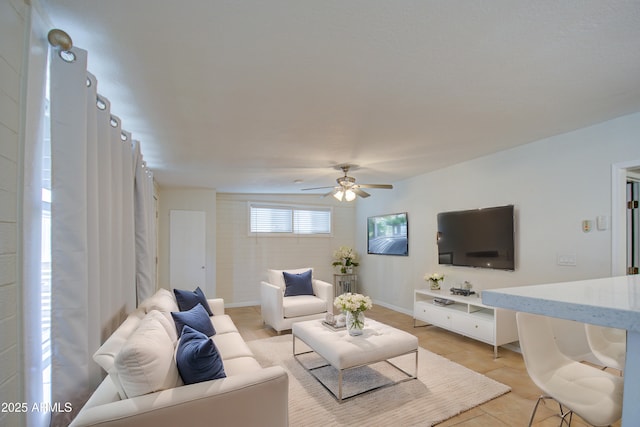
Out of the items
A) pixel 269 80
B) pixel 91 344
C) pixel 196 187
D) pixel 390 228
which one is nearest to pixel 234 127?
pixel 269 80

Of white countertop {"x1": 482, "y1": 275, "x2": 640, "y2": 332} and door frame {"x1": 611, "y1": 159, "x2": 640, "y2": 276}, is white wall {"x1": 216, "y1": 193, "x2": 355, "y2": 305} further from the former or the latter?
white countertop {"x1": 482, "y1": 275, "x2": 640, "y2": 332}

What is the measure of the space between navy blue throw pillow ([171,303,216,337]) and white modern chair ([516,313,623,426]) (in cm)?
249

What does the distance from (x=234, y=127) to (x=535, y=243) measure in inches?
140

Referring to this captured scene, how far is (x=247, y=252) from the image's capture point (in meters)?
6.54

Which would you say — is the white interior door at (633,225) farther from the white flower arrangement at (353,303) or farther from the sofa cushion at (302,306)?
the sofa cushion at (302,306)

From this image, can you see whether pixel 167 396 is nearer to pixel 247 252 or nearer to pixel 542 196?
pixel 542 196

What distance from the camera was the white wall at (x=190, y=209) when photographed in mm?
5820

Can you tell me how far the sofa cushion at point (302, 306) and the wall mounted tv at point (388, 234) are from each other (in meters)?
1.88

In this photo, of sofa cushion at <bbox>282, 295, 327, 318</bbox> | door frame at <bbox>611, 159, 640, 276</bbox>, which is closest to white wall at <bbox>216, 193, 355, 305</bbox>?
sofa cushion at <bbox>282, 295, 327, 318</bbox>

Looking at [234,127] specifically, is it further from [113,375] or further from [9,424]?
[9,424]

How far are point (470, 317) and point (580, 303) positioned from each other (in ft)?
12.4

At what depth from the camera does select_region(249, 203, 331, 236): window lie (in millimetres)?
6660

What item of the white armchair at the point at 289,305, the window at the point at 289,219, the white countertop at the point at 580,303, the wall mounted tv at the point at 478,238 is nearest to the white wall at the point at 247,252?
the window at the point at 289,219

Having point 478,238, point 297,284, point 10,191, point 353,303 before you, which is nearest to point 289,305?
point 297,284
